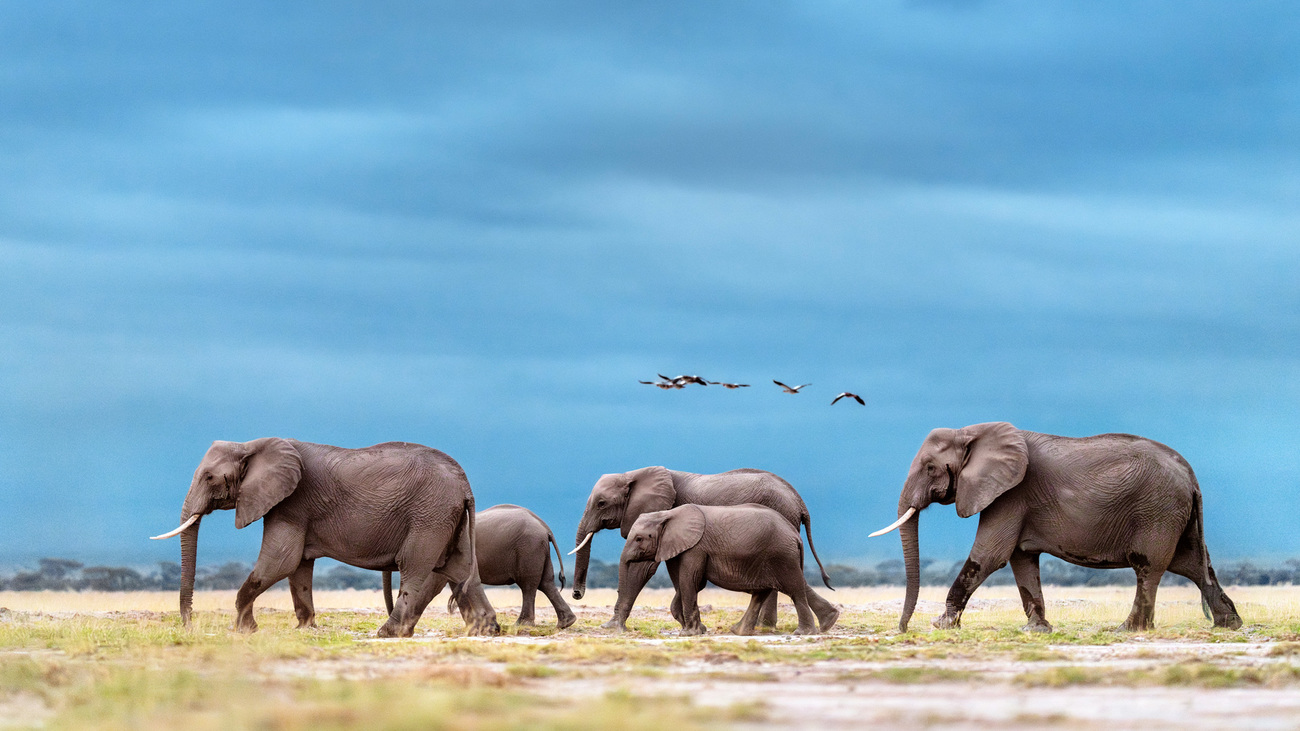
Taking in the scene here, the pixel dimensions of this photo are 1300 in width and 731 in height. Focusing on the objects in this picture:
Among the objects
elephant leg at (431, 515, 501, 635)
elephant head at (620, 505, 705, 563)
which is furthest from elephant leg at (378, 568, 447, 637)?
elephant head at (620, 505, 705, 563)

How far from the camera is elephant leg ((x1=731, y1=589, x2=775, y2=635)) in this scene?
1048 inches

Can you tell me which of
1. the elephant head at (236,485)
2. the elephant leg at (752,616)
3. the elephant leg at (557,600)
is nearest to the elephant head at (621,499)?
the elephant leg at (557,600)

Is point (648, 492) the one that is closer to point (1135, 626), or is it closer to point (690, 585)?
point (690, 585)

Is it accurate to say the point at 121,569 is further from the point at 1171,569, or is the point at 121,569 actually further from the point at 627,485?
the point at 1171,569

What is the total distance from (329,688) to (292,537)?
1221 centimetres

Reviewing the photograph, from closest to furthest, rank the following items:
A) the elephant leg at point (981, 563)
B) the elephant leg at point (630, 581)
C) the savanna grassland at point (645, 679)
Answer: the savanna grassland at point (645, 679) < the elephant leg at point (981, 563) < the elephant leg at point (630, 581)

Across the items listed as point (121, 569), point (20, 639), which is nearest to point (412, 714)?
point (20, 639)

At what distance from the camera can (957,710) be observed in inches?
495

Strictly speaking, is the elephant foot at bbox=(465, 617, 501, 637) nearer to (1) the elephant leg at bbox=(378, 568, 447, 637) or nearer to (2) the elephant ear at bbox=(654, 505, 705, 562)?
(1) the elephant leg at bbox=(378, 568, 447, 637)

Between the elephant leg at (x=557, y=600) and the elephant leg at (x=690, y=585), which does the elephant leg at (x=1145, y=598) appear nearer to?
the elephant leg at (x=690, y=585)

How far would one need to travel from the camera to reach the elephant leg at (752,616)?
1048 inches

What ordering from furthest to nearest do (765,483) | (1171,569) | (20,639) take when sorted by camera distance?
(765,483) < (1171,569) < (20,639)

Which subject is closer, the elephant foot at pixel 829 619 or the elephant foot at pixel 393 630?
the elephant foot at pixel 393 630

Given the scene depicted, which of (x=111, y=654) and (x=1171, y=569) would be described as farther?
(x=1171, y=569)
